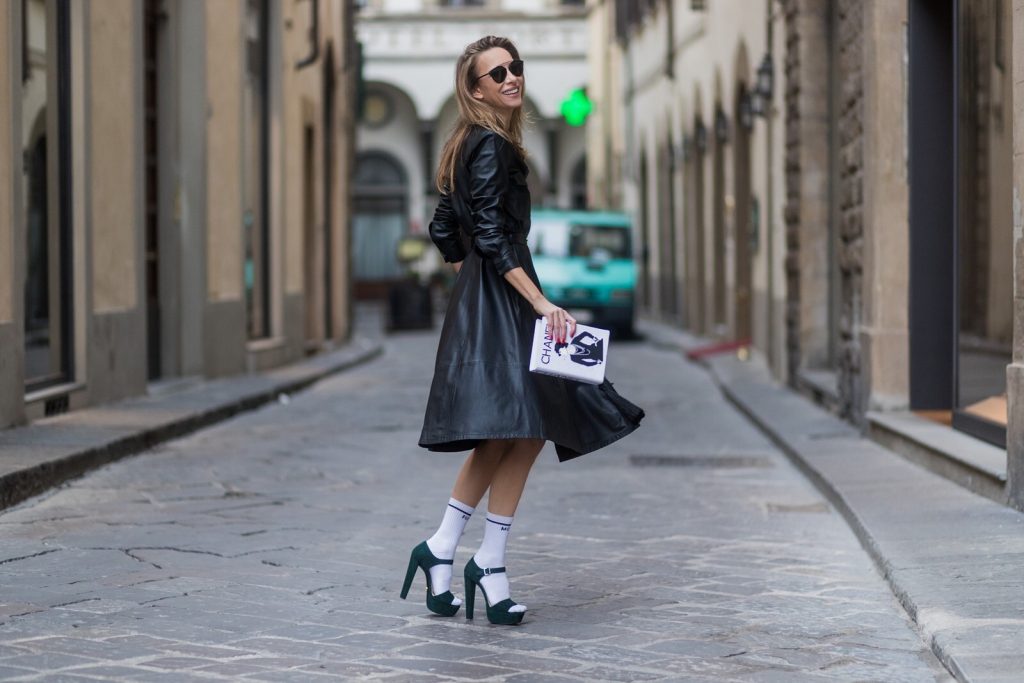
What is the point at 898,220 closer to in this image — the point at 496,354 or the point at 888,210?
the point at 888,210

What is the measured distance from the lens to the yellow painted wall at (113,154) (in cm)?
1266

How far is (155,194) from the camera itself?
14992mm

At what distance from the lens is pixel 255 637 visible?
212 inches

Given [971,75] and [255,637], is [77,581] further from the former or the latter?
[971,75]

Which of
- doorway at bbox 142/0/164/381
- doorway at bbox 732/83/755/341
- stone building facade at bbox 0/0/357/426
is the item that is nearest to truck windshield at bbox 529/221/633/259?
stone building facade at bbox 0/0/357/426

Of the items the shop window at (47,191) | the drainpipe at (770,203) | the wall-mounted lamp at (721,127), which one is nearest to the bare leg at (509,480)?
the shop window at (47,191)

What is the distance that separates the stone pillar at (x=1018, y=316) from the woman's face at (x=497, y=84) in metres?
2.81

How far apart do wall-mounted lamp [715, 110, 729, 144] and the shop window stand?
1157cm

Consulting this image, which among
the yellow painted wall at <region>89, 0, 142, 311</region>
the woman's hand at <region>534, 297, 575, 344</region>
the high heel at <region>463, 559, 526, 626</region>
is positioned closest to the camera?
the woman's hand at <region>534, 297, 575, 344</region>

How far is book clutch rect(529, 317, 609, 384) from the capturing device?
5332mm

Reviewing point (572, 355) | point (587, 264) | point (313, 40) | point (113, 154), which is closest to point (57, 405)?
point (113, 154)

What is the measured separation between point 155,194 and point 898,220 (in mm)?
6773

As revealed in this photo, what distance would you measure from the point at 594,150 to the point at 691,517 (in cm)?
3447

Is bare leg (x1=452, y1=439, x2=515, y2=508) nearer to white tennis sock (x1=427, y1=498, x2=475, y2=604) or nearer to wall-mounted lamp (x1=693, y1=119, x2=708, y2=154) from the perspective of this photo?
white tennis sock (x1=427, y1=498, x2=475, y2=604)
